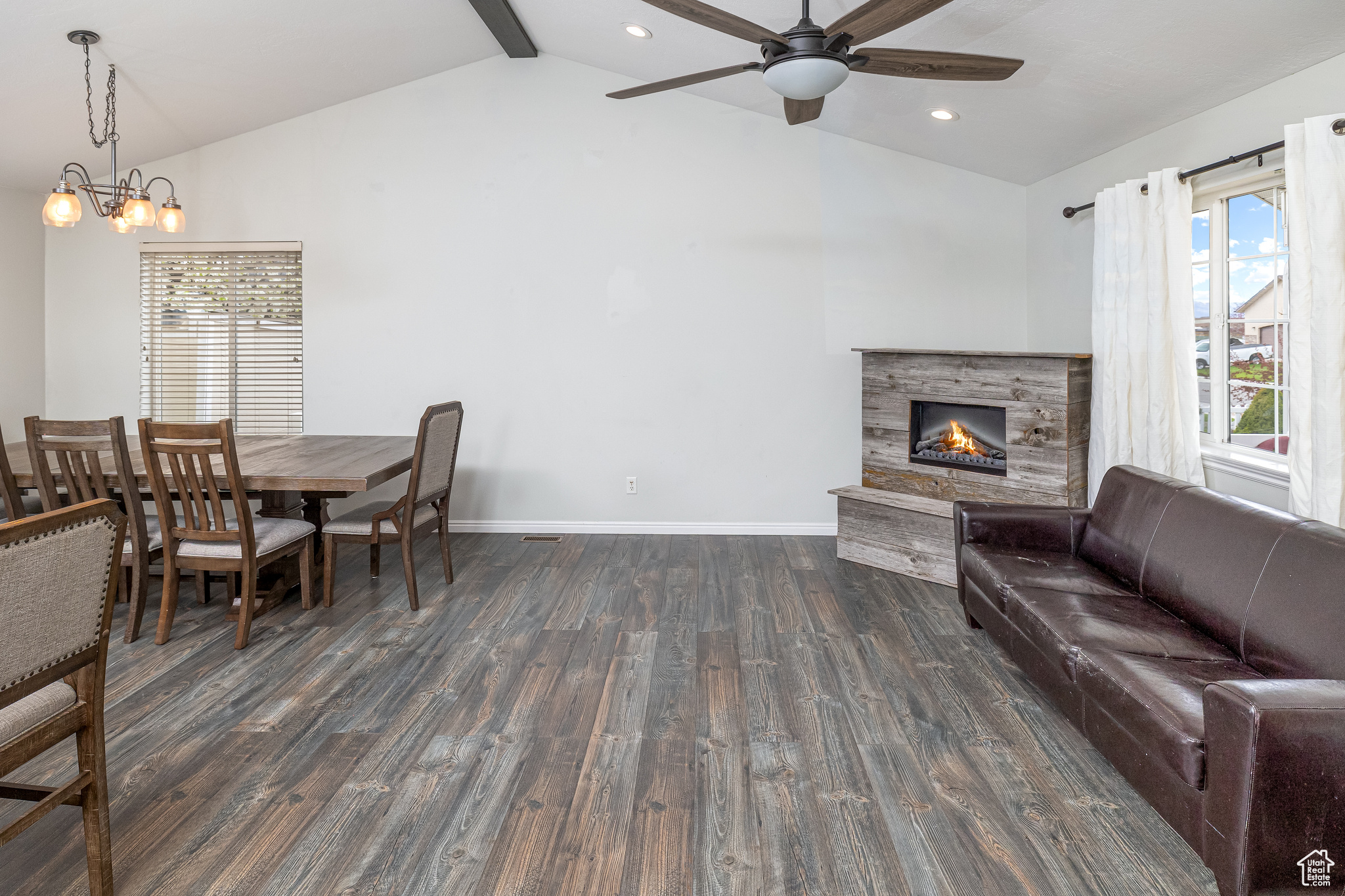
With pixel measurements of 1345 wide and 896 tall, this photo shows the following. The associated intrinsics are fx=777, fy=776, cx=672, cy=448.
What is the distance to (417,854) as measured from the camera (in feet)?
6.16

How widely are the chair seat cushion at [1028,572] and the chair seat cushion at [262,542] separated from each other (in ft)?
9.77

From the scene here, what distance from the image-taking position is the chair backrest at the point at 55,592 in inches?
57.4

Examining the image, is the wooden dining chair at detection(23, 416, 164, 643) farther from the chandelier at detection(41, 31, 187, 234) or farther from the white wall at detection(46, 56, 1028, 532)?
the white wall at detection(46, 56, 1028, 532)

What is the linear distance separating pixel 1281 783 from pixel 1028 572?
4.62ft

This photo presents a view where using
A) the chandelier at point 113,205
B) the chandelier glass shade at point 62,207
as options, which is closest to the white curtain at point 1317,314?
the chandelier at point 113,205

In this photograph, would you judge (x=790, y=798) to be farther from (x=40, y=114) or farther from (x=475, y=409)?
(x=40, y=114)

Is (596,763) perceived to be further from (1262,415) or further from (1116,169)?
(1116,169)

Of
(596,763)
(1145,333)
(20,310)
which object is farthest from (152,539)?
(1145,333)

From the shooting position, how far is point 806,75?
92.4 inches

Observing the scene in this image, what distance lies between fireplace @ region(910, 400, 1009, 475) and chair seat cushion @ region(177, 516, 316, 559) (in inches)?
127

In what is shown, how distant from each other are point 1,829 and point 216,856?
507 mm

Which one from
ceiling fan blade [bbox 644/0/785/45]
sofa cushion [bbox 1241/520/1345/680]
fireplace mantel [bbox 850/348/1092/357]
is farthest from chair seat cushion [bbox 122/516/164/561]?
sofa cushion [bbox 1241/520/1345/680]

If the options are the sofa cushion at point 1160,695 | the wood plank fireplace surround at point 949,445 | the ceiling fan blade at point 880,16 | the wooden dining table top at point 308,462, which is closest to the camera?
the sofa cushion at point 1160,695

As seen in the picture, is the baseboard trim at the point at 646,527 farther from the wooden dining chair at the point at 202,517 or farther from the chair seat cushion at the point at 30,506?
the chair seat cushion at the point at 30,506
